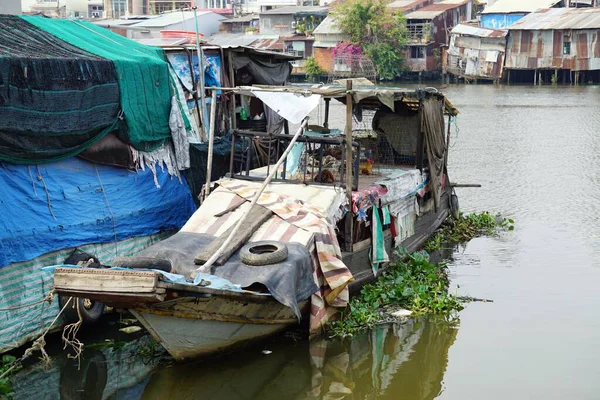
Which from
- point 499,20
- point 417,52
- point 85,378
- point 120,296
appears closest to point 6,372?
point 85,378

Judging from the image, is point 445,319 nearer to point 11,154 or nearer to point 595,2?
point 11,154

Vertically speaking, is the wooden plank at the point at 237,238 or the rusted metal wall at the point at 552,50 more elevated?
the rusted metal wall at the point at 552,50

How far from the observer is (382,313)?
9.70 metres

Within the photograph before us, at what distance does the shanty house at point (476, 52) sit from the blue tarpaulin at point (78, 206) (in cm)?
3902

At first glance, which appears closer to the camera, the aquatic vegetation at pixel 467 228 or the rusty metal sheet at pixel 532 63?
the aquatic vegetation at pixel 467 228

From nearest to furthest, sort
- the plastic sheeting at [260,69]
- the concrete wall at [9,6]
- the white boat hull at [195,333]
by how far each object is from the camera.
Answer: the white boat hull at [195,333] < the concrete wall at [9,6] < the plastic sheeting at [260,69]

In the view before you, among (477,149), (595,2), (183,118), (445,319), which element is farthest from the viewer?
(595,2)

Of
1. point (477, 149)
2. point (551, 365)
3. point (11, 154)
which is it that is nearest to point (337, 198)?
point (551, 365)

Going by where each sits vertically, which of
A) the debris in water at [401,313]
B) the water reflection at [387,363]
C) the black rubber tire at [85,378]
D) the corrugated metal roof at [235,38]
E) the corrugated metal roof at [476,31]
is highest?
the corrugated metal roof at [476,31]

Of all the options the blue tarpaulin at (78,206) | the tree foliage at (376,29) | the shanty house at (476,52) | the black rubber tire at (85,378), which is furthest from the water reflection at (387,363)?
the shanty house at (476,52)

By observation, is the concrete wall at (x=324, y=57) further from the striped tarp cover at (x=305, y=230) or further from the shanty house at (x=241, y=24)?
the striped tarp cover at (x=305, y=230)

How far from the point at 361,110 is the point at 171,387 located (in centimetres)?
642

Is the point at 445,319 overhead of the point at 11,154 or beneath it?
beneath

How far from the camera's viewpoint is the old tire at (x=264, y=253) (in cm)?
805
